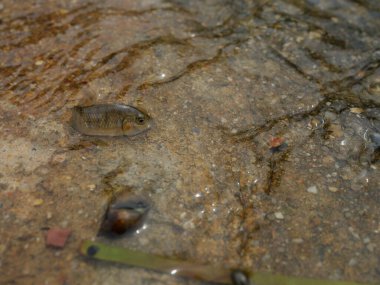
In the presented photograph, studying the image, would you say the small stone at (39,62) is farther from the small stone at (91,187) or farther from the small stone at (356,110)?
the small stone at (356,110)

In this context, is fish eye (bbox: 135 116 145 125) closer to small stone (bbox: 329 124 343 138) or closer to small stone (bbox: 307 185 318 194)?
small stone (bbox: 307 185 318 194)

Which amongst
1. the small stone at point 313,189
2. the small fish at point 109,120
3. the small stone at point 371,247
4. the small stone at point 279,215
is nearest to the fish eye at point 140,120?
the small fish at point 109,120

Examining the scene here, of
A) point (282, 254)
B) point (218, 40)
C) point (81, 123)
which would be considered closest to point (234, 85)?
point (218, 40)

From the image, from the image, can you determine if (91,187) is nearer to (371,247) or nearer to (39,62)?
(39,62)

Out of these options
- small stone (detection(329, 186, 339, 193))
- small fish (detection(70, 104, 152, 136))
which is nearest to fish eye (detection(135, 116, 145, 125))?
small fish (detection(70, 104, 152, 136))

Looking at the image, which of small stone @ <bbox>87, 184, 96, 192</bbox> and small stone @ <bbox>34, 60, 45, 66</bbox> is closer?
small stone @ <bbox>87, 184, 96, 192</bbox>

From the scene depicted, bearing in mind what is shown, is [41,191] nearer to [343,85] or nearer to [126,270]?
[126,270]
